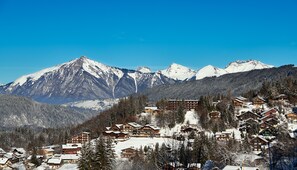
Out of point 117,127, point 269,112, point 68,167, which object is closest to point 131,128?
point 117,127

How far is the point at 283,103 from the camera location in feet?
349

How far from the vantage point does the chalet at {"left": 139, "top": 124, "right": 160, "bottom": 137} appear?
328 ft

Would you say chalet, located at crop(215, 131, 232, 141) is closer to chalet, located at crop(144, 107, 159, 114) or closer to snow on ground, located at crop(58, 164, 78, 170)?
chalet, located at crop(144, 107, 159, 114)

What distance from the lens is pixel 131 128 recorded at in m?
105

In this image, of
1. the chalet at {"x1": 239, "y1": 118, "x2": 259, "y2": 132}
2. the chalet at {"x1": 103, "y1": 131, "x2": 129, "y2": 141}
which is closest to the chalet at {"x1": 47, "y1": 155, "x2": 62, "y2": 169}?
the chalet at {"x1": 103, "y1": 131, "x2": 129, "y2": 141}

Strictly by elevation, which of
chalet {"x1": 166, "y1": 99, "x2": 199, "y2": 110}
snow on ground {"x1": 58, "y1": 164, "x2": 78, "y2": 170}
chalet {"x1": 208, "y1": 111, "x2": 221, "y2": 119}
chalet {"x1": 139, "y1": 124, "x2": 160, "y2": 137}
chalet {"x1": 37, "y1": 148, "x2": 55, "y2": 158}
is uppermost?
chalet {"x1": 166, "y1": 99, "x2": 199, "y2": 110}

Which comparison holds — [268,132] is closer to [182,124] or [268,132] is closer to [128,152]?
[182,124]

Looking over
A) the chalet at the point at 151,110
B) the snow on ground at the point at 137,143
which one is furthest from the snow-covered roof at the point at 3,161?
the chalet at the point at 151,110

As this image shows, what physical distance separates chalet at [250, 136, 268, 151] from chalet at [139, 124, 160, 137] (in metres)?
23.3

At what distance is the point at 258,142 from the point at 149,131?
27641mm

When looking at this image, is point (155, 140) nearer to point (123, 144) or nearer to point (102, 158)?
point (123, 144)

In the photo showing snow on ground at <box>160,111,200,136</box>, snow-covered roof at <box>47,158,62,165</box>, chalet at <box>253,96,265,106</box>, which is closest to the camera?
snow-covered roof at <box>47,158,62,165</box>

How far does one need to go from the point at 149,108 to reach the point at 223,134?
30715 mm

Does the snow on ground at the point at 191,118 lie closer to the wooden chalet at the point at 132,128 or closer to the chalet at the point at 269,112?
the wooden chalet at the point at 132,128
